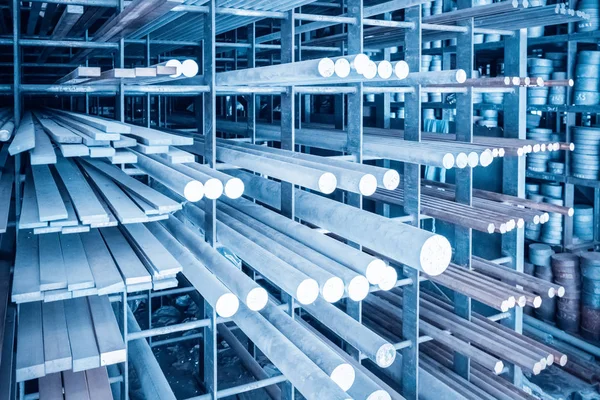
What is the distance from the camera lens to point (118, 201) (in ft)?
8.86

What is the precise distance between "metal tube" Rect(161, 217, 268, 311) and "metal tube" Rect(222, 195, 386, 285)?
1.39 feet

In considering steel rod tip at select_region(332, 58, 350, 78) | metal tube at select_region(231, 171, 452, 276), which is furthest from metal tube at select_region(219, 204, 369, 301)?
steel rod tip at select_region(332, 58, 350, 78)

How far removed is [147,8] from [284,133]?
1.37 meters

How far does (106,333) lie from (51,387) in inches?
15.0

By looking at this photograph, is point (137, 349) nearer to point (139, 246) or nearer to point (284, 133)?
point (139, 246)

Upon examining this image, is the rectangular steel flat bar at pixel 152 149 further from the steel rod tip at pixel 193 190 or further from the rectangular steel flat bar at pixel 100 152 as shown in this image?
the steel rod tip at pixel 193 190

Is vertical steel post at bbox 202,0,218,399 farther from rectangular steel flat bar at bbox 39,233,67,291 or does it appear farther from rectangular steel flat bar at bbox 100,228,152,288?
rectangular steel flat bar at bbox 39,233,67,291

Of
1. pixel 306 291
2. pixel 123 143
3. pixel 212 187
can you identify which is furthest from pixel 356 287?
pixel 123 143

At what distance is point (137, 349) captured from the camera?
3.96m

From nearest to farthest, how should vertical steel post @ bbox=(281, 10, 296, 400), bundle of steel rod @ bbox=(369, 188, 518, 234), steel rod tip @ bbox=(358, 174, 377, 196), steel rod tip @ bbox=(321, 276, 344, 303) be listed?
steel rod tip @ bbox=(321, 276, 344, 303) → steel rod tip @ bbox=(358, 174, 377, 196) → vertical steel post @ bbox=(281, 10, 296, 400) → bundle of steel rod @ bbox=(369, 188, 518, 234)

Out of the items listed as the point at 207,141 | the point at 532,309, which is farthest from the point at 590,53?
the point at 207,141

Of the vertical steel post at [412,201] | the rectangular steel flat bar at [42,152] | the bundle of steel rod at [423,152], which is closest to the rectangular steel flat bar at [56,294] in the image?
the rectangular steel flat bar at [42,152]

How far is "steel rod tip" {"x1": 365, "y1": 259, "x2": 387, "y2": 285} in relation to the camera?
2402 mm

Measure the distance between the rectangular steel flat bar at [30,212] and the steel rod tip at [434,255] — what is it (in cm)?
158
